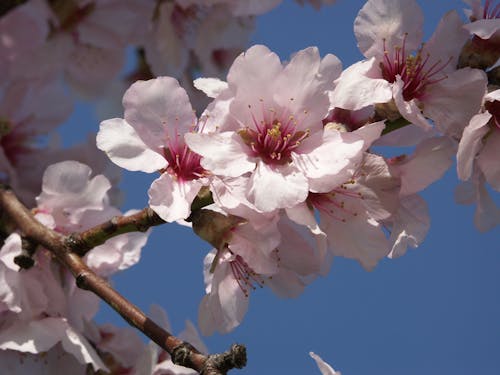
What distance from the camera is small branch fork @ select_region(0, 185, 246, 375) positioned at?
1027mm

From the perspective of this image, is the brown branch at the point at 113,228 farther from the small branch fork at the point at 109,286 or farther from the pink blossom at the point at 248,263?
the pink blossom at the point at 248,263

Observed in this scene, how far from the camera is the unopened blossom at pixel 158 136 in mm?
1110

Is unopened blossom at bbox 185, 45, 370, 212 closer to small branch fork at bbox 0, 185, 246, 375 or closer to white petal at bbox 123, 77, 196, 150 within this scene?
white petal at bbox 123, 77, 196, 150

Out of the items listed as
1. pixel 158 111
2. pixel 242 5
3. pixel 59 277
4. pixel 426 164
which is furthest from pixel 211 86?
pixel 242 5

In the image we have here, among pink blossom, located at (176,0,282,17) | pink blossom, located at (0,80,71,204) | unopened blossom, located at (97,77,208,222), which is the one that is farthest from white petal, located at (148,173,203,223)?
pink blossom, located at (176,0,282,17)

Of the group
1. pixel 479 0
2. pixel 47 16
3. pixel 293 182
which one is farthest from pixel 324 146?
pixel 47 16

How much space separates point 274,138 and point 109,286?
0.34m

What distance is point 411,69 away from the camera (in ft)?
3.68

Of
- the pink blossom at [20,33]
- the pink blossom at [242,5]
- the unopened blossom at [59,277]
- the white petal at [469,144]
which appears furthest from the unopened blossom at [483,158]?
the pink blossom at [20,33]

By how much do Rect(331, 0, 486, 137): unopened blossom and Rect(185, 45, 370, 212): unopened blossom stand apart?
0.14ft

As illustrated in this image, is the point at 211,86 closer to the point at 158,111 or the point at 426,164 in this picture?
the point at 158,111

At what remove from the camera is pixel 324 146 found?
1.06 metres

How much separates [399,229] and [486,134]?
172 millimetres

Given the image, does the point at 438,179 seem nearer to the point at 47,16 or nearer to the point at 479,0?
the point at 479,0
